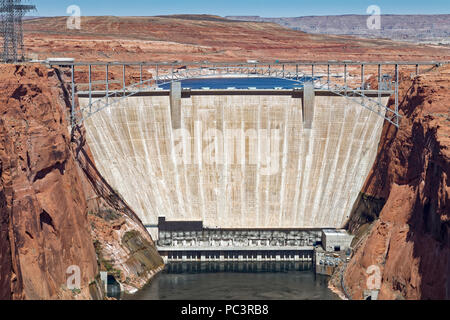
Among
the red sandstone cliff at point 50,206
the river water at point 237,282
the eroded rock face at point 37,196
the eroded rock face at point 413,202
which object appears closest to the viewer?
the eroded rock face at point 37,196

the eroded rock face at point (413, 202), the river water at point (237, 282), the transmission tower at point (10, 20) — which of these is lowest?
the river water at point (237, 282)

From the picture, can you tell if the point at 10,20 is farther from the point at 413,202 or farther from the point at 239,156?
the point at 413,202

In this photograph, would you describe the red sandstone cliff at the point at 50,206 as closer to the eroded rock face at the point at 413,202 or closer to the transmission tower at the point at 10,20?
the transmission tower at the point at 10,20

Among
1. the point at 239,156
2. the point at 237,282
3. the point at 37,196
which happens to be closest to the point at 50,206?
the point at 37,196

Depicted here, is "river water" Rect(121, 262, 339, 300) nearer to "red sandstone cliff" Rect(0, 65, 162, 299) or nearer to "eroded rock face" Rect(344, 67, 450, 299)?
"red sandstone cliff" Rect(0, 65, 162, 299)

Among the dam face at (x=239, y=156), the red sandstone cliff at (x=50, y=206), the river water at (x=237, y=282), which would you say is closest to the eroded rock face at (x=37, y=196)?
the red sandstone cliff at (x=50, y=206)

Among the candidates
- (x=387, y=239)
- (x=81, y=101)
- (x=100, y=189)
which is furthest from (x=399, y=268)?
(x=81, y=101)

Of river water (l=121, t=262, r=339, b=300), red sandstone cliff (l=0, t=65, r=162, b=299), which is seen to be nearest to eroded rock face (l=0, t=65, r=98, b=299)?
red sandstone cliff (l=0, t=65, r=162, b=299)
